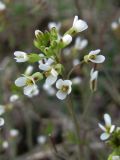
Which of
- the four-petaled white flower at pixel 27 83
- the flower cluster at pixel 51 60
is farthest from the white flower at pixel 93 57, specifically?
the four-petaled white flower at pixel 27 83

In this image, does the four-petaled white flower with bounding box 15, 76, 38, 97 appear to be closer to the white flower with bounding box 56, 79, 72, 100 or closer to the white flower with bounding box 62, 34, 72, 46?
the white flower with bounding box 56, 79, 72, 100

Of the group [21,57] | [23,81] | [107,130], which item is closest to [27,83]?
[23,81]

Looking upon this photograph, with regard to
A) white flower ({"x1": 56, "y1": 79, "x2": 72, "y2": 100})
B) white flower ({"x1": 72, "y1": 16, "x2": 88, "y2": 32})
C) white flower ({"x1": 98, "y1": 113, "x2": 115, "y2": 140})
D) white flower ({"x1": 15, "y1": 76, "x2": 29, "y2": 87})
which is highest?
white flower ({"x1": 72, "y1": 16, "x2": 88, "y2": 32})

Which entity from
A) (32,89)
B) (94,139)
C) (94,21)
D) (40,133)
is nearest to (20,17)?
(94,21)

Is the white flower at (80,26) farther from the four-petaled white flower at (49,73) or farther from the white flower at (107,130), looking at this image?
the white flower at (107,130)

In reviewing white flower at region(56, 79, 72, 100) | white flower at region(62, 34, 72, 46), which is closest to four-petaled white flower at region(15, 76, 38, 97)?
white flower at region(56, 79, 72, 100)

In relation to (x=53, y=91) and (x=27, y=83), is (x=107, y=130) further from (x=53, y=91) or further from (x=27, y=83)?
(x=53, y=91)

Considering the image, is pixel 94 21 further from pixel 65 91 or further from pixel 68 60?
pixel 65 91
